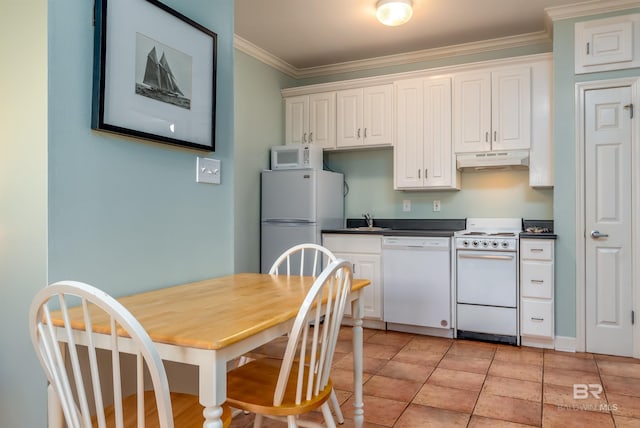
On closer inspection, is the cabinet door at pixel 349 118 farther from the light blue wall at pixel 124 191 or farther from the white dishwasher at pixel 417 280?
the light blue wall at pixel 124 191

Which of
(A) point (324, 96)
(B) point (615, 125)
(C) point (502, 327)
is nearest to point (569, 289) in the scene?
(C) point (502, 327)

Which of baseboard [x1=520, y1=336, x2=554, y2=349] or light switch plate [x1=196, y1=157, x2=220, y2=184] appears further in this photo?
baseboard [x1=520, y1=336, x2=554, y2=349]

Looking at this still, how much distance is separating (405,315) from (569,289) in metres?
1.29

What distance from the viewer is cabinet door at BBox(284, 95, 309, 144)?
4.65m

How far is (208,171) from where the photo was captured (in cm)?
223

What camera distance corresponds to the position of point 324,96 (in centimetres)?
456

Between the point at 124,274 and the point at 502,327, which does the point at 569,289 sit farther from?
the point at 124,274

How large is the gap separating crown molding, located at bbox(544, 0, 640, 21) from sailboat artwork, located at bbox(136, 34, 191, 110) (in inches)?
114

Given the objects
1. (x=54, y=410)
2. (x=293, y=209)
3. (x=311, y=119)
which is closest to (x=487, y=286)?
(x=293, y=209)

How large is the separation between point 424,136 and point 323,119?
1.05 meters

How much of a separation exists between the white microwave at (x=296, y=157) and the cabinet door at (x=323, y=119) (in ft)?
0.53

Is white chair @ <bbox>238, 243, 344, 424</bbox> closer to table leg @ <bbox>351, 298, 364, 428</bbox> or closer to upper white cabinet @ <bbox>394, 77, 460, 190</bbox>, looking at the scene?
table leg @ <bbox>351, 298, 364, 428</bbox>

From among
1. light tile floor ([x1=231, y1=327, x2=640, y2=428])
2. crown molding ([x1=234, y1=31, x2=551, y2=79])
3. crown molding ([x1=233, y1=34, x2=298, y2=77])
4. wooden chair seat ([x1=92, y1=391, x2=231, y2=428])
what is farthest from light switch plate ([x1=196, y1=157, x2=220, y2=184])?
crown molding ([x1=234, y1=31, x2=551, y2=79])

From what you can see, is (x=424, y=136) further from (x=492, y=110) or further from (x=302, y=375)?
(x=302, y=375)
